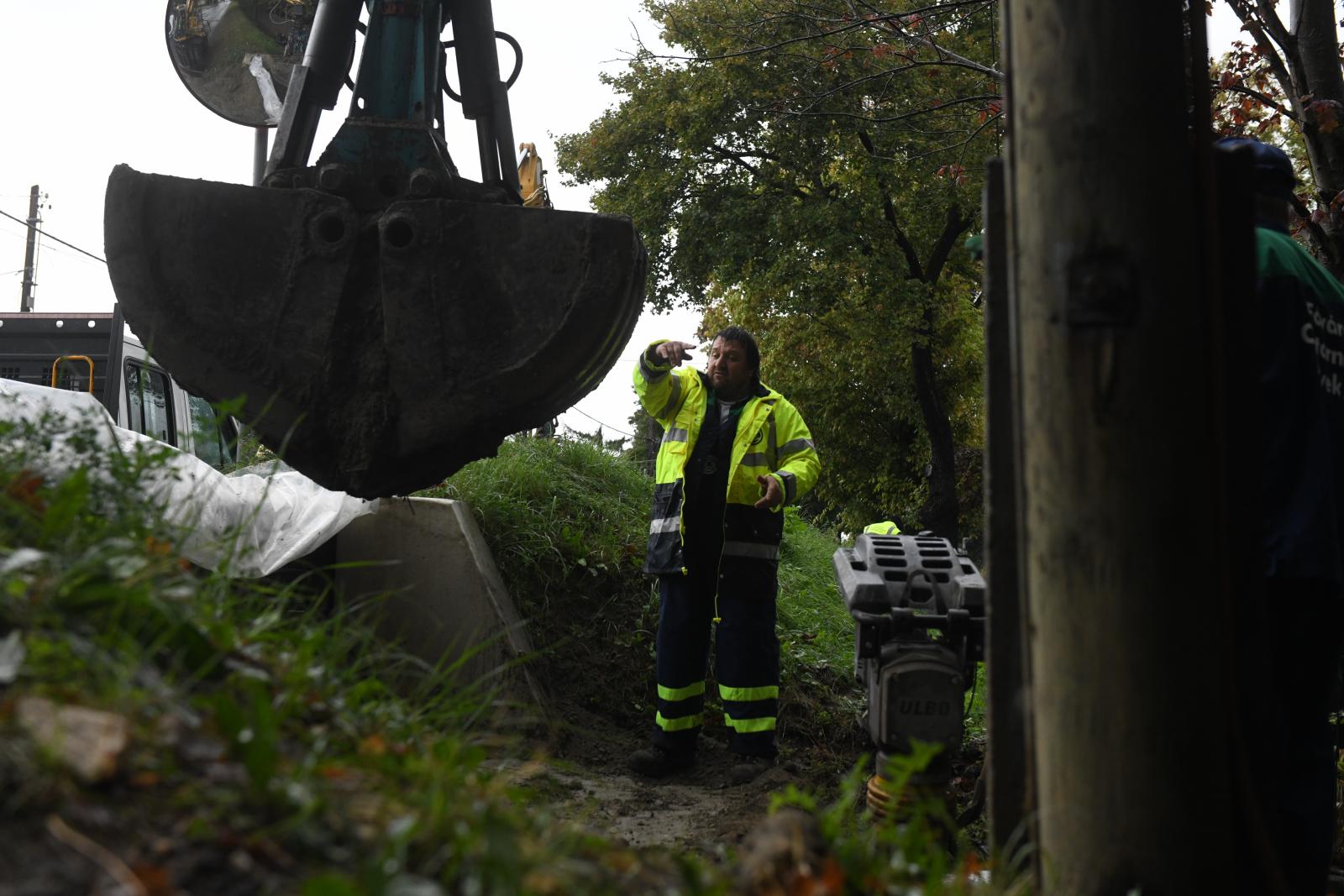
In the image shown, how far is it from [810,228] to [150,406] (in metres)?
11.8

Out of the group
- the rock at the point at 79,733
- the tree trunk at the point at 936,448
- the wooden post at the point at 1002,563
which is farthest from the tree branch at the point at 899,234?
the rock at the point at 79,733

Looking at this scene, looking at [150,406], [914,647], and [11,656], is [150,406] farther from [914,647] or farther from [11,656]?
[11,656]

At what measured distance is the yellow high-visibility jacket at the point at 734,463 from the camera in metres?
5.55

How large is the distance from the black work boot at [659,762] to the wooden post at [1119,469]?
3.46 m

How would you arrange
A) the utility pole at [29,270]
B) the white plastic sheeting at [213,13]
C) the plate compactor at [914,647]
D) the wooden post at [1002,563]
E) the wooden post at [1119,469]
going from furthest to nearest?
the utility pole at [29,270], the white plastic sheeting at [213,13], the plate compactor at [914,647], the wooden post at [1002,563], the wooden post at [1119,469]

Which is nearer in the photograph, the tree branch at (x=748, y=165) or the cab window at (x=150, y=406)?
the cab window at (x=150, y=406)

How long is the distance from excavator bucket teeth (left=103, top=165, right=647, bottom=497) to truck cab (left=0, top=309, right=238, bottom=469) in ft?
19.8

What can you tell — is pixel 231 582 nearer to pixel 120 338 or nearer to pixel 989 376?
pixel 989 376

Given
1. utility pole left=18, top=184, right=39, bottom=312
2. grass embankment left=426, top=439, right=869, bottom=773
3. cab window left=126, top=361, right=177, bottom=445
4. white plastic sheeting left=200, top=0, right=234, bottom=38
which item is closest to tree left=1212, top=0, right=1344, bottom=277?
grass embankment left=426, top=439, right=869, bottom=773

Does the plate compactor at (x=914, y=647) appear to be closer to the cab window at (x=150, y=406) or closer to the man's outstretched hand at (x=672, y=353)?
the man's outstretched hand at (x=672, y=353)

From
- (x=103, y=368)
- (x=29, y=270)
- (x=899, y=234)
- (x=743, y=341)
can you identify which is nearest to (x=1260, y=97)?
(x=743, y=341)

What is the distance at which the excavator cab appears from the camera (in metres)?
3.35

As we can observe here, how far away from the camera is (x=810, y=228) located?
19266 mm

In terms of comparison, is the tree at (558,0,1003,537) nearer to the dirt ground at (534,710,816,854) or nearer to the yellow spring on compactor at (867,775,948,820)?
the dirt ground at (534,710,816,854)
